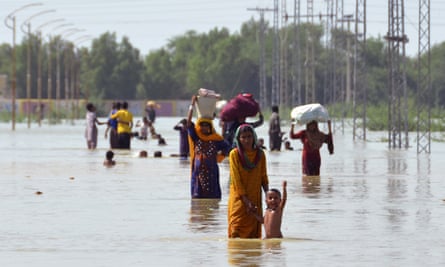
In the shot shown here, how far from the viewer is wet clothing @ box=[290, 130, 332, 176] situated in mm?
25734

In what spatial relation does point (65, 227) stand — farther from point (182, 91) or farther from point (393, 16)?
point (182, 91)

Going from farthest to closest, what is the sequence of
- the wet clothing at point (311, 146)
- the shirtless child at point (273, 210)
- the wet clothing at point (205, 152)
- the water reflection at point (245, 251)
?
the wet clothing at point (311, 146), the wet clothing at point (205, 152), the shirtless child at point (273, 210), the water reflection at point (245, 251)

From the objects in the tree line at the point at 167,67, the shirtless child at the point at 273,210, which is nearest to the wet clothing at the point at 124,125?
the shirtless child at the point at 273,210

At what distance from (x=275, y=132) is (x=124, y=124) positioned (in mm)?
4698

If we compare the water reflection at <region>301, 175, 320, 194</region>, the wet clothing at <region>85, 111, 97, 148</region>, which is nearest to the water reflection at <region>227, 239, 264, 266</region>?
the water reflection at <region>301, 175, 320, 194</region>

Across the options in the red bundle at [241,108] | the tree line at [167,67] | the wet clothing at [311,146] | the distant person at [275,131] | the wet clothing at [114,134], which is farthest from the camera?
the tree line at [167,67]

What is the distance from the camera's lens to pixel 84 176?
27406 millimetres

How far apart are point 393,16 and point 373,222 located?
2743 cm

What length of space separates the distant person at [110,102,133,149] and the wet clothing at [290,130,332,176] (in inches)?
539

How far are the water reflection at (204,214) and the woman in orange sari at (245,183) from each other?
146cm

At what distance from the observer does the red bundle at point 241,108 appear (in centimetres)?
2072

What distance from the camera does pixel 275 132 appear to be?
42.2 metres

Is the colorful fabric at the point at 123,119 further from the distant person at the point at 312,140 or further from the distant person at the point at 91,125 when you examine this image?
the distant person at the point at 312,140

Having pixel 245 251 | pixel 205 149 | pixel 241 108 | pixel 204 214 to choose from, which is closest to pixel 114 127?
pixel 241 108
